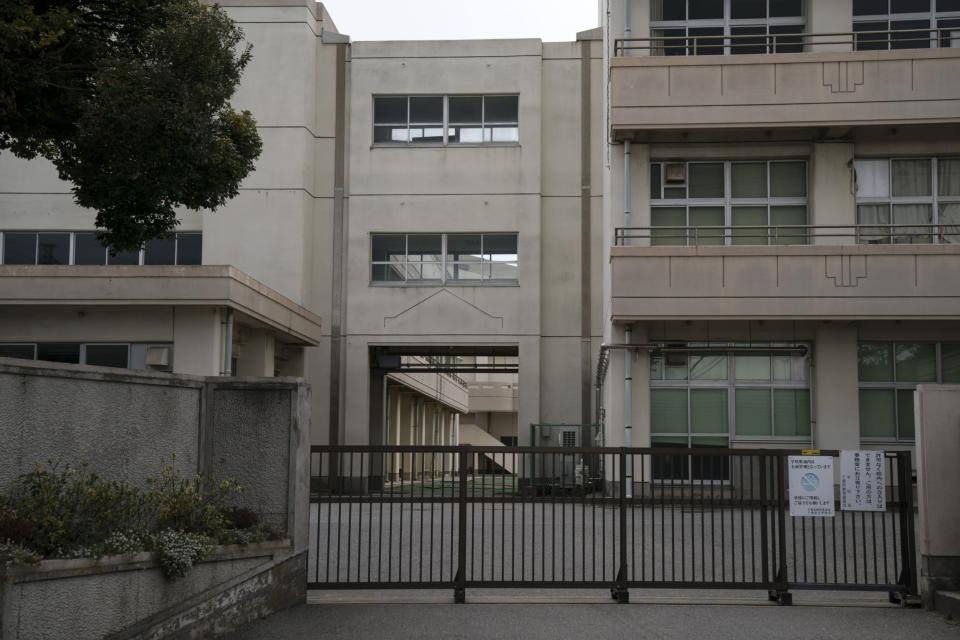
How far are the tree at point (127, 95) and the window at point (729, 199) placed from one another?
12.6 m

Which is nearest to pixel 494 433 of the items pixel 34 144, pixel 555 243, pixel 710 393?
pixel 555 243

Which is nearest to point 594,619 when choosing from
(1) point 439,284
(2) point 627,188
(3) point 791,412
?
(3) point 791,412

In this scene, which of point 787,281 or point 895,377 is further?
point 895,377

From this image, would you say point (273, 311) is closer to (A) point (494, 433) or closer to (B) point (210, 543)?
(B) point (210, 543)

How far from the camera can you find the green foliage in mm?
9008

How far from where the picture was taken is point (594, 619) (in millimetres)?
11992

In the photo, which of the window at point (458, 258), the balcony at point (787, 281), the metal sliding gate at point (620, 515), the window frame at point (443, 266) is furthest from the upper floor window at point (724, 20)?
the metal sliding gate at point (620, 515)

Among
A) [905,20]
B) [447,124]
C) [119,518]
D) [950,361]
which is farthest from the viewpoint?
[447,124]

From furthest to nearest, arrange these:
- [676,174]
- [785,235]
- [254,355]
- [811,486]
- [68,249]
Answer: [68,249] < [254,355] < [676,174] < [785,235] < [811,486]

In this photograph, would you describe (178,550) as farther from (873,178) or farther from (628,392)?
(873,178)

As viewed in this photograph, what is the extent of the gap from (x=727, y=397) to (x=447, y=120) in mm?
13614

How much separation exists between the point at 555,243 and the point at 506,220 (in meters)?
1.63

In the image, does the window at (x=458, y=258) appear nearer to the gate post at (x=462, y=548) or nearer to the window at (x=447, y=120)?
the window at (x=447, y=120)

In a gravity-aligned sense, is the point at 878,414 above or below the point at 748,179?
below
